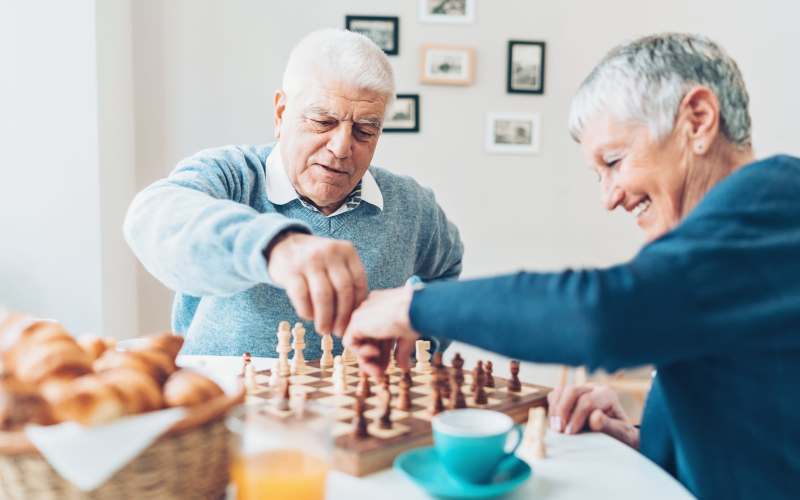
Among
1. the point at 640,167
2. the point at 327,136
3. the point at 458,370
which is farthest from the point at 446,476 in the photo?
the point at 327,136

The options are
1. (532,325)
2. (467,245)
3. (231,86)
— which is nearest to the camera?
(532,325)

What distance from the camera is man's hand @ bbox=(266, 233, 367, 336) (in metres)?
1.17

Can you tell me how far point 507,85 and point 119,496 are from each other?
3.31 meters

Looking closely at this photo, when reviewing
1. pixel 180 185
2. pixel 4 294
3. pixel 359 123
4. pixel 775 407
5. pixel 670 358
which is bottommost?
pixel 4 294

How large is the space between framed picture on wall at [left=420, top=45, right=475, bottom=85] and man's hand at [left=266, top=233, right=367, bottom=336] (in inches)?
104

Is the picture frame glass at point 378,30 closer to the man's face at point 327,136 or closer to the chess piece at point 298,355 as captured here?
the man's face at point 327,136

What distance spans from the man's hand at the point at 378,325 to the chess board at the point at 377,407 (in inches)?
4.4

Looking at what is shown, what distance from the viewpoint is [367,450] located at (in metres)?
1.10

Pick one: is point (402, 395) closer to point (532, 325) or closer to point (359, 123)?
point (532, 325)

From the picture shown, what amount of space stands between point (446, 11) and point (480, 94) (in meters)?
0.47

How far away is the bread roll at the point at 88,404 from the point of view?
79cm

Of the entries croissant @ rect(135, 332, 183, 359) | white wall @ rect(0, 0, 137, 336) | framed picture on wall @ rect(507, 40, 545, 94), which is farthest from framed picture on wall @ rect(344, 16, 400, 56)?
croissant @ rect(135, 332, 183, 359)

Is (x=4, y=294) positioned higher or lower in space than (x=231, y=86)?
lower

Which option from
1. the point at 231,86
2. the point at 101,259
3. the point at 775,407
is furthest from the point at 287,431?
the point at 231,86
